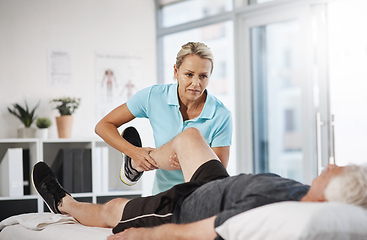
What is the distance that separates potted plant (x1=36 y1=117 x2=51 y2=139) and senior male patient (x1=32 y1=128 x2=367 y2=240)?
139cm

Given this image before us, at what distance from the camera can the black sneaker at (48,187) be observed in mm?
2514

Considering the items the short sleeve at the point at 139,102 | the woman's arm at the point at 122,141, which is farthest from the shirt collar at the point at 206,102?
the woman's arm at the point at 122,141

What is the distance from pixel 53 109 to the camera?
4273 mm

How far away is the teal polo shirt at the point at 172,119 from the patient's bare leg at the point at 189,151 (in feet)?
0.75

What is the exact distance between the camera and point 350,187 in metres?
1.53

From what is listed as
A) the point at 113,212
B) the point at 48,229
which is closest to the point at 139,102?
the point at 113,212

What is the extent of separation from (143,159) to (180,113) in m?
0.29

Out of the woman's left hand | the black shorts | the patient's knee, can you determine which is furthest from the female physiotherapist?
the black shorts

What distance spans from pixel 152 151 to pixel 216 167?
47 centimetres

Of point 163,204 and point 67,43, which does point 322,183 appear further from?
point 67,43

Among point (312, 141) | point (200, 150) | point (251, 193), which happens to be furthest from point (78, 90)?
point (251, 193)

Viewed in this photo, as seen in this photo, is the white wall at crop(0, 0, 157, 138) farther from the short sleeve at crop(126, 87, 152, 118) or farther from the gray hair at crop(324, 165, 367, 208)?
the gray hair at crop(324, 165, 367, 208)

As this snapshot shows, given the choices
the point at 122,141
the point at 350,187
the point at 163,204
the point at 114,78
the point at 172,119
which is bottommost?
the point at 163,204

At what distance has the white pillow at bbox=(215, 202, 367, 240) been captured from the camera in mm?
1355
